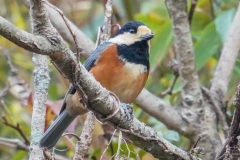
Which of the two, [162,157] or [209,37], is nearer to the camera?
[162,157]

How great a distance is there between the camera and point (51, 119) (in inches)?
96.9

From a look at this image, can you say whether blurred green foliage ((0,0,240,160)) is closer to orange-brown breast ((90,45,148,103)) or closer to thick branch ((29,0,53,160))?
orange-brown breast ((90,45,148,103))

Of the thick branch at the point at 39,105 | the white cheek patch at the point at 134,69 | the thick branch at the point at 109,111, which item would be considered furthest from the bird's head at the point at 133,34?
the thick branch at the point at 109,111

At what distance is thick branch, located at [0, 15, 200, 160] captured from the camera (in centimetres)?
132

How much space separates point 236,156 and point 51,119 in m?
1.02

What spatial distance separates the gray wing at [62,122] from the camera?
6.79 ft

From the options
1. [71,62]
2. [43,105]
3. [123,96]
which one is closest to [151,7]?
[123,96]

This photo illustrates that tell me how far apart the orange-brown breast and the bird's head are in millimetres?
95

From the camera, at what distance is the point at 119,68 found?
2.06m

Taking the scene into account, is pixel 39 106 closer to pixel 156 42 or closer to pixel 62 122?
pixel 62 122

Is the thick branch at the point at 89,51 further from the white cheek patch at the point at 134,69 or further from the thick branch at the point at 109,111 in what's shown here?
the thick branch at the point at 109,111

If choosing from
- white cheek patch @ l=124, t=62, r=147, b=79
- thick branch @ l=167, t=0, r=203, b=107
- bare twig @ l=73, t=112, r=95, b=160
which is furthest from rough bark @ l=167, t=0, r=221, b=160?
bare twig @ l=73, t=112, r=95, b=160

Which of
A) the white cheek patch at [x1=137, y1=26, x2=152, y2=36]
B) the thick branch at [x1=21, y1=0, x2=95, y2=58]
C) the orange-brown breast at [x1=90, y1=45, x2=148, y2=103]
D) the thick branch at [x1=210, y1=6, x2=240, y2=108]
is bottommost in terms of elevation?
the orange-brown breast at [x1=90, y1=45, x2=148, y2=103]

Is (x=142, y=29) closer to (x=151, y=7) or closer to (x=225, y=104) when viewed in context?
(x=225, y=104)
